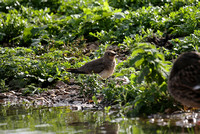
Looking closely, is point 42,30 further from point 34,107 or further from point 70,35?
point 34,107

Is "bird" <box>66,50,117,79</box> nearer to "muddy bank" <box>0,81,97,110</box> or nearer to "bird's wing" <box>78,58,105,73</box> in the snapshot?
"bird's wing" <box>78,58,105,73</box>

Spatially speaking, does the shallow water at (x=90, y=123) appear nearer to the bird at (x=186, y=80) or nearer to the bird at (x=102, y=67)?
the bird at (x=186, y=80)

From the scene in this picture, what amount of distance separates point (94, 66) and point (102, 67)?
24cm

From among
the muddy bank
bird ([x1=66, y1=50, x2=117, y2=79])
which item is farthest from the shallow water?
bird ([x1=66, y1=50, x2=117, y2=79])

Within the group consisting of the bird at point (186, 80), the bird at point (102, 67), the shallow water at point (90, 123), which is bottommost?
the shallow water at point (90, 123)

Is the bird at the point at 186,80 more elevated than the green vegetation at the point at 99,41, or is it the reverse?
the green vegetation at the point at 99,41

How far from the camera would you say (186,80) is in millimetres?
5855

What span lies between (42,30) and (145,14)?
3.26m

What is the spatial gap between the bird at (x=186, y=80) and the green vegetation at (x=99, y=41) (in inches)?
13.7

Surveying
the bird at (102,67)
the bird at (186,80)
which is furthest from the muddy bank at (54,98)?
the bird at (186,80)

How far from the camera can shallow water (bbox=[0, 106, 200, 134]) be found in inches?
223

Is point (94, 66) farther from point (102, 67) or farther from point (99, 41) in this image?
point (99, 41)

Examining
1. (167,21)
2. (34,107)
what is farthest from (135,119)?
(167,21)

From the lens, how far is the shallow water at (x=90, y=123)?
5664mm
